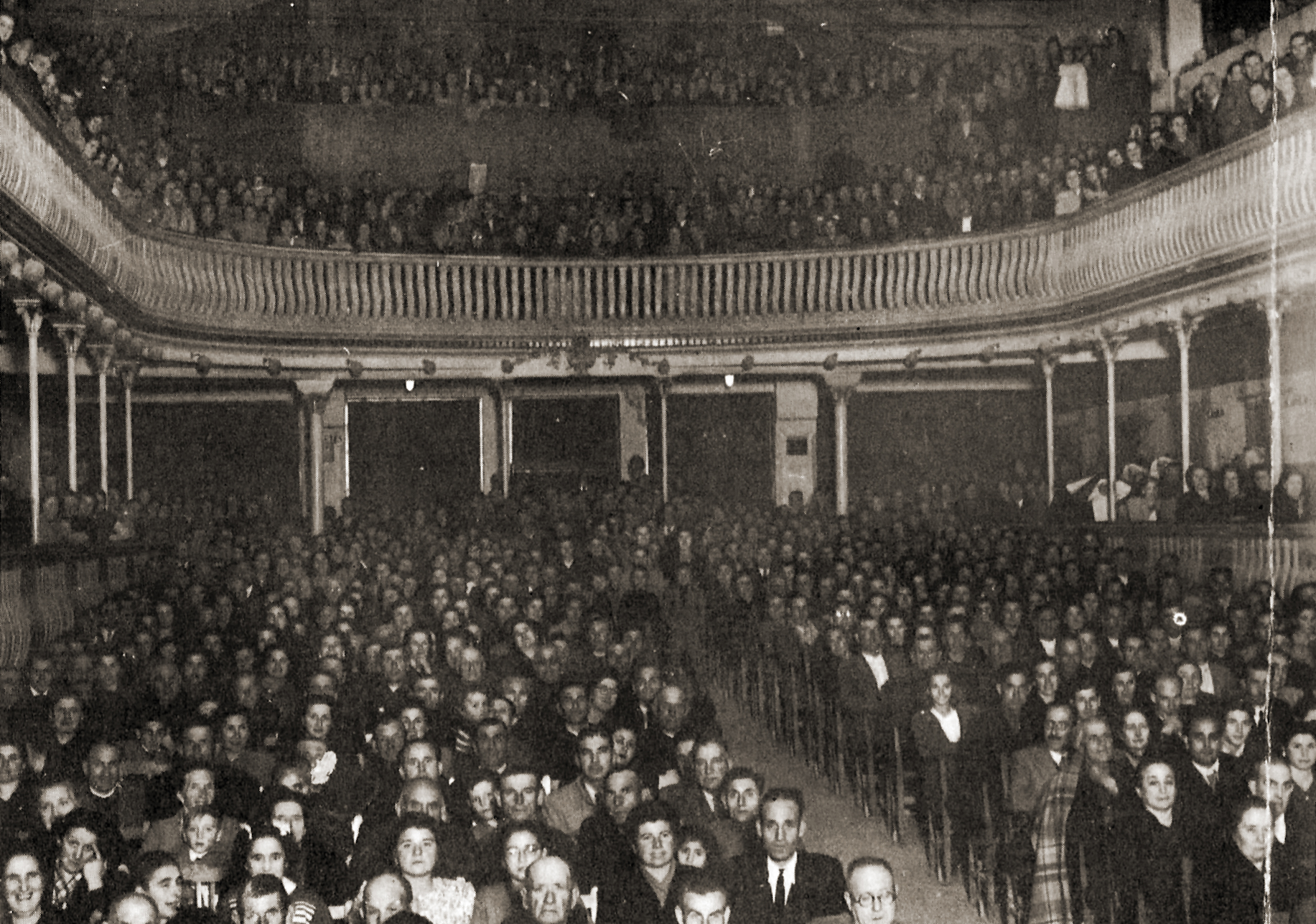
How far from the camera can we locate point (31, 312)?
1116 cm

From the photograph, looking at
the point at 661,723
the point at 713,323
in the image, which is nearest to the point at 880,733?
the point at 661,723

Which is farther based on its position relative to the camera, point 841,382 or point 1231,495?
point 841,382

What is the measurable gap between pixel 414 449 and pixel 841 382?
586 centimetres

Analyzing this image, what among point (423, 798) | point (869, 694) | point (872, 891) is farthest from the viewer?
point (869, 694)

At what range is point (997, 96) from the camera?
60.6 feet

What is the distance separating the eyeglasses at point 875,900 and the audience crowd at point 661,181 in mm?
10035

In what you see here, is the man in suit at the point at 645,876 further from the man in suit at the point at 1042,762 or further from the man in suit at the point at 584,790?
the man in suit at the point at 1042,762

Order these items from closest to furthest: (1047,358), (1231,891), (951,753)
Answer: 1. (1231,891)
2. (951,753)
3. (1047,358)

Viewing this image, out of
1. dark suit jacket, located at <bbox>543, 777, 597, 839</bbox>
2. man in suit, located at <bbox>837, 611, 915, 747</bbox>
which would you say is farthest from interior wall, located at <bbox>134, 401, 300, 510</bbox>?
dark suit jacket, located at <bbox>543, 777, 597, 839</bbox>

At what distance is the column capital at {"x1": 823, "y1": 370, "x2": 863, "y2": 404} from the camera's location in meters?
17.8

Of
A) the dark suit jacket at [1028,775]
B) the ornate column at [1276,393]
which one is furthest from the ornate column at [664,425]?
the dark suit jacket at [1028,775]

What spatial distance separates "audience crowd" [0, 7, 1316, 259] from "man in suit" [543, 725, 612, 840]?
8531mm

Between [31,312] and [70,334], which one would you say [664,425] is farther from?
[31,312]

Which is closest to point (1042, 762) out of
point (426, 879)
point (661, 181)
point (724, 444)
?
point (426, 879)
